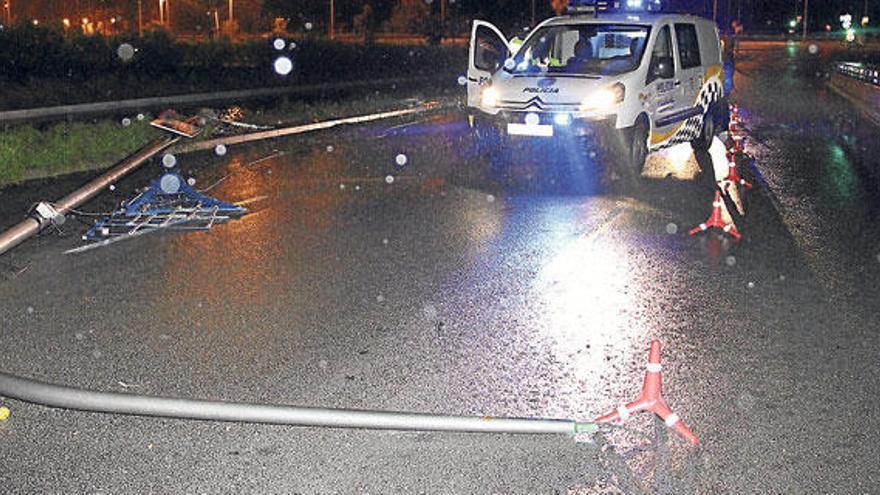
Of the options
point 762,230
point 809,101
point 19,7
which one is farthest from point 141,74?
point 19,7

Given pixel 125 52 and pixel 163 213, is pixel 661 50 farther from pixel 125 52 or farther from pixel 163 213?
pixel 125 52

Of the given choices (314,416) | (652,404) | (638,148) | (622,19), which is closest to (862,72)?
(622,19)

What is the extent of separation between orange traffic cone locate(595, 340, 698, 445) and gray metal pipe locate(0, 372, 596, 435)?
7.9 inches

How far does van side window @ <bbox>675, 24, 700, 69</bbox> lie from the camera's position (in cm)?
1377

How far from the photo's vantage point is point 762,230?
953 cm

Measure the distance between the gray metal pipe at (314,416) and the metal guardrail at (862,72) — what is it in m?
21.6

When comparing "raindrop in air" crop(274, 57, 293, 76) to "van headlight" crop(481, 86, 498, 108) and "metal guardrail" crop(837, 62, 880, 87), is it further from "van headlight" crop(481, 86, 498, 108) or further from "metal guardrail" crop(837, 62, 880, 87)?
"van headlight" crop(481, 86, 498, 108)

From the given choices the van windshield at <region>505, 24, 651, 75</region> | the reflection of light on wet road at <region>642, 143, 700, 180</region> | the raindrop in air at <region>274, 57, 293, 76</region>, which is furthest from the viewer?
the raindrop in air at <region>274, 57, 293, 76</region>

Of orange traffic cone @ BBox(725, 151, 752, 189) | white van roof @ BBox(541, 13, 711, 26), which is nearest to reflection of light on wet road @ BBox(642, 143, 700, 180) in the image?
orange traffic cone @ BBox(725, 151, 752, 189)

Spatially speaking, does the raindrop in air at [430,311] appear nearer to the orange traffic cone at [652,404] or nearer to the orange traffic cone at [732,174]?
the orange traffic cone at [652,404]

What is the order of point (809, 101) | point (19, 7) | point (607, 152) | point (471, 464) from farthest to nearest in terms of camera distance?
point (19, 7), point (809, 101), point (607, 152), point (471, 464)

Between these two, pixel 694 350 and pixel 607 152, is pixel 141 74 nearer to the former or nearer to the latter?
pixel 607 152

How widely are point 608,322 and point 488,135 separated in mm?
6780

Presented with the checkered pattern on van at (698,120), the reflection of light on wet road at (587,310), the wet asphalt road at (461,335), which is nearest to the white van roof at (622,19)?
the checkered pattern on van at (698,120)
